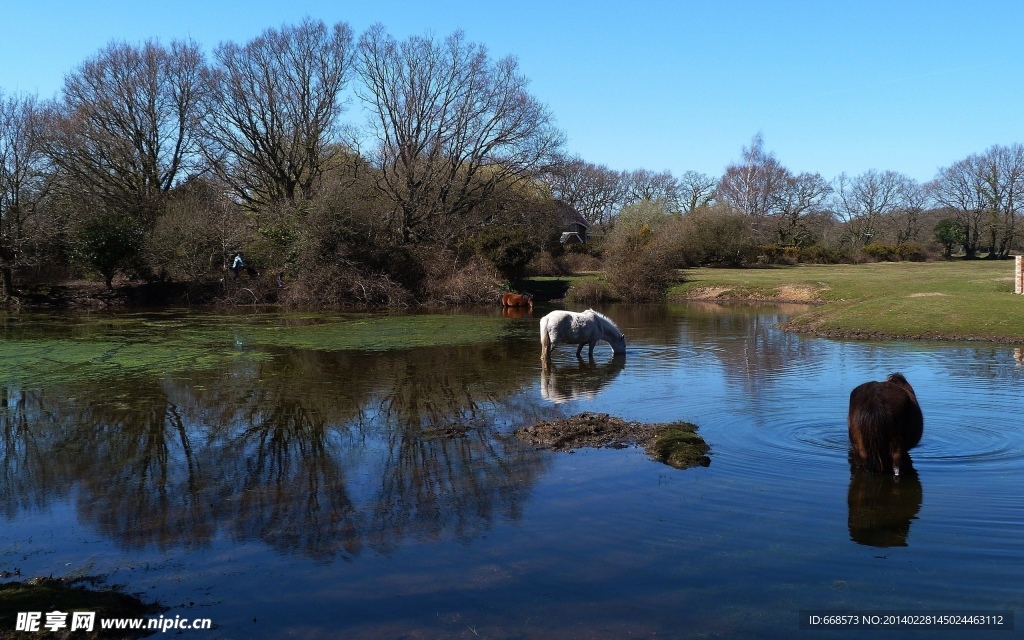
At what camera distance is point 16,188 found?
33.3 metres

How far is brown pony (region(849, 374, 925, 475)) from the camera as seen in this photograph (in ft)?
25.6

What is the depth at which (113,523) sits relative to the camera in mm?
6836

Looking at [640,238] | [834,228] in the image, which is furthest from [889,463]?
[834,228]

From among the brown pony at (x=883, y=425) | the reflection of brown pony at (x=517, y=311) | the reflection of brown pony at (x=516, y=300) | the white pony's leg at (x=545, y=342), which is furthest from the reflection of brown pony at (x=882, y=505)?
the reflection of brown pony at (x=516, y=300)

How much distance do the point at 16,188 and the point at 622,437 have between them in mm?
33238

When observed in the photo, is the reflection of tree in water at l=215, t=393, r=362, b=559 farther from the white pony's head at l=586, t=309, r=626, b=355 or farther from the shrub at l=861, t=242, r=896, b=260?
the shrub at l=861, t=242, r=896, b=260

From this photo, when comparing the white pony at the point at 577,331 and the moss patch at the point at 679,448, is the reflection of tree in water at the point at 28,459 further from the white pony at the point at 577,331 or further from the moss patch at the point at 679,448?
the white pony at the point at 577,331

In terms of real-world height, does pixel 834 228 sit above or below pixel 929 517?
above

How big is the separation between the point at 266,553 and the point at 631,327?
1975cm

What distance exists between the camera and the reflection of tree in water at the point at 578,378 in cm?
1318

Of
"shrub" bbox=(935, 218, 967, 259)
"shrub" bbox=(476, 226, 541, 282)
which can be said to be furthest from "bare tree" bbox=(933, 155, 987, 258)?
"shrub" bbox=(476, 226, 541, 282)

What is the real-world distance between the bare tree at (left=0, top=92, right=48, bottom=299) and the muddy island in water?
1228 inches

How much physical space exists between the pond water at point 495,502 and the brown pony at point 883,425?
0.27 metres

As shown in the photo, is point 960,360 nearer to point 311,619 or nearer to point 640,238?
point 311,619
